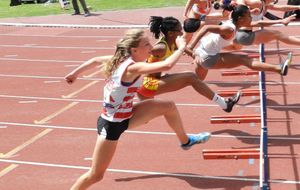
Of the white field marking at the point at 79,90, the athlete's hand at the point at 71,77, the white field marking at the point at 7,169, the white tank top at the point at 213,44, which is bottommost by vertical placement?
the white field marking at the point at 79,90

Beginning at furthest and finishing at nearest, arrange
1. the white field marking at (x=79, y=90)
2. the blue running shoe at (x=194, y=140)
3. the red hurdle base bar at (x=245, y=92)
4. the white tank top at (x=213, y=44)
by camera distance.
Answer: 1. the white field marking at (x=79, y=90)
2. the red hurdle base bar at (x=245, y=92)
3. the white tank top at (x=213, y=44)
4. the blue running shoe at (x=194, y=140)

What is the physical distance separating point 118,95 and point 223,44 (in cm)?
362

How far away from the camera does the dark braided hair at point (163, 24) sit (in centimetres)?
748

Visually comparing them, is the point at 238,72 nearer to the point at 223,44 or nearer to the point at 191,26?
the point at 191,26

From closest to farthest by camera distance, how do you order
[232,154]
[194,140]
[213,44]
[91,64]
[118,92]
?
[118,92]
[91,64]
[194,140]
[232,154]
[213,44]

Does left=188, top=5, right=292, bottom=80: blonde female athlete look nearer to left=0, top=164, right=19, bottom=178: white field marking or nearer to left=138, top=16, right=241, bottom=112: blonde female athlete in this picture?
left=138, top=16, right=241, bottom=112: blonde female athlete

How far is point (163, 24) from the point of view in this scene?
24.8 feet

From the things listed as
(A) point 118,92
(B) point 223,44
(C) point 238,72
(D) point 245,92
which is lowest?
(C) point 238,72

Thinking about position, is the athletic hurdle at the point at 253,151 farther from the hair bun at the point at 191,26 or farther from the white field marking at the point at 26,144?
the white field marking at the point at 26,144

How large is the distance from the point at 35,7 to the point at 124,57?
2315cm

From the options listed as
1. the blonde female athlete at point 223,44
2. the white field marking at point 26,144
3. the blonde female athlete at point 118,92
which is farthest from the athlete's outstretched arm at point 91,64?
the blonde female athlete at point 223,44

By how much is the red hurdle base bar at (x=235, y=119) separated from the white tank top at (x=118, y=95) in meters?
3.03

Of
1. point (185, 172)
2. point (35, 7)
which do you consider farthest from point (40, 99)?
point (35, 7)

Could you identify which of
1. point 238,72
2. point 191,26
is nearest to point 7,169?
point 191,26
